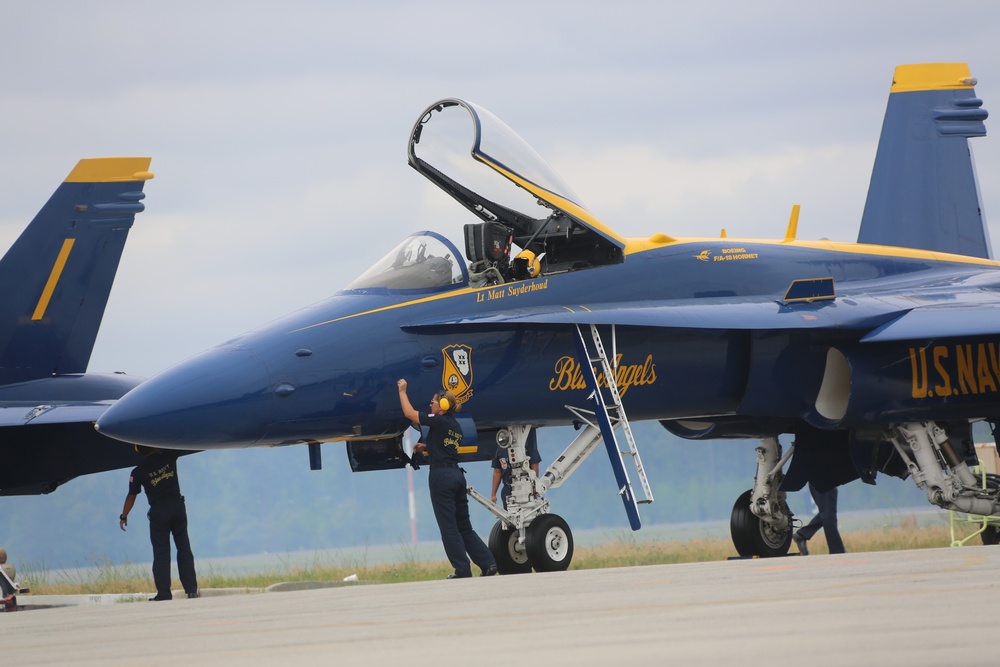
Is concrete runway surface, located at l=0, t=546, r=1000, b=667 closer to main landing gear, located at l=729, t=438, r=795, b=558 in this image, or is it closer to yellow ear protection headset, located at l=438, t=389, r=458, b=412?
yellow ear protection headset, located at l=438, t=389, r=458, b=412

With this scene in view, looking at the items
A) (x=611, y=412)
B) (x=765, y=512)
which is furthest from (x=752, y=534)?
(x=611, y=412)

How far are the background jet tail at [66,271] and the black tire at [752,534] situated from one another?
721cm

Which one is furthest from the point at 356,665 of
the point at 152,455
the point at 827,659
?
the point at 152,455

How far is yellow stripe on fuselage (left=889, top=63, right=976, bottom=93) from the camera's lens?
15352mm

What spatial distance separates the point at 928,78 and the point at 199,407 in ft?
30.9

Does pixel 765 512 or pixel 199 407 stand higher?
pixel 199 407

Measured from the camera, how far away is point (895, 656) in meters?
4.27

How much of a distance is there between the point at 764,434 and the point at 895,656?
29.3 feet

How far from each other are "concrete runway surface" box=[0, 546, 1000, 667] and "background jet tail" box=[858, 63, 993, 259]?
687 cm

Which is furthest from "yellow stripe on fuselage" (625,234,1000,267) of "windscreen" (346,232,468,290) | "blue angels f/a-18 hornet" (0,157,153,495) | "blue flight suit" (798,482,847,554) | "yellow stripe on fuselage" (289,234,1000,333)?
"blue angels f/a-18 hornet" (0,157,153,495)

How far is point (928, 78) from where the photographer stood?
605 inches

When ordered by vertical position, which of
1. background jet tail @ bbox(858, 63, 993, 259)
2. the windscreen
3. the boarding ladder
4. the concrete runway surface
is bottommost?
the concrete runway surface

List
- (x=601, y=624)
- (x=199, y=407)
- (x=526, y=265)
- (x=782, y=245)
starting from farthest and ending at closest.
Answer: (x=782, y=245)
(x=526, y=265)
(x=199, y=407)
(x=601, y=624)

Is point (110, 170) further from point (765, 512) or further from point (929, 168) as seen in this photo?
point (929, 168)
